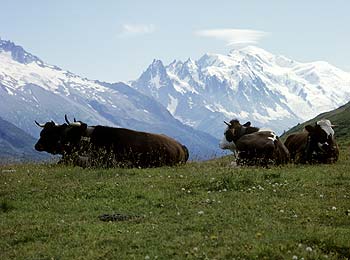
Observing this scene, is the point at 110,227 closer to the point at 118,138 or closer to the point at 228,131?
the point at 118,138

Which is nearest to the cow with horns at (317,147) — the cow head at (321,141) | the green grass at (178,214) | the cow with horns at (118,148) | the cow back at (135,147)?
the cow head at (321,141)

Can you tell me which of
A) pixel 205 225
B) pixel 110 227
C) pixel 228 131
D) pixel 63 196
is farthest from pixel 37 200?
pixel 228 131

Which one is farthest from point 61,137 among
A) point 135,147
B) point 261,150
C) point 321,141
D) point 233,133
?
point 321,141

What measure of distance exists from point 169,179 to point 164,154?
5.57 m

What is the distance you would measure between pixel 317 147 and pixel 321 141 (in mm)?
396

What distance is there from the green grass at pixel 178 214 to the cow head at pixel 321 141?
4.58 meters

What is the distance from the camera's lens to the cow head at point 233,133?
29725 mm

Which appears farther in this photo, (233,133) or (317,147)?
(233,133)

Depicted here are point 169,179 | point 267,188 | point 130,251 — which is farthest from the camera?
point 169,179

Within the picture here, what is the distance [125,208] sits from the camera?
15250 mm

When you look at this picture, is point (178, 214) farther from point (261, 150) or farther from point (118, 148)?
point (118, 148)

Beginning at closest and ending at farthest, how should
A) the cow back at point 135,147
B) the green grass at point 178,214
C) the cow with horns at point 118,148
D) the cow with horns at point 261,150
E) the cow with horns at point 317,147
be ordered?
the green grass at point 178,214 → the cow with horns at point 261,150 → the cow with horns at point 118,148 → the cow back at point 135,147 → the cow with horns at point 317,147

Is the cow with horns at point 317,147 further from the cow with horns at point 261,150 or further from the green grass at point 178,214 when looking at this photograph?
the green grass at point 178,214

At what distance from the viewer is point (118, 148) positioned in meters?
24.7
